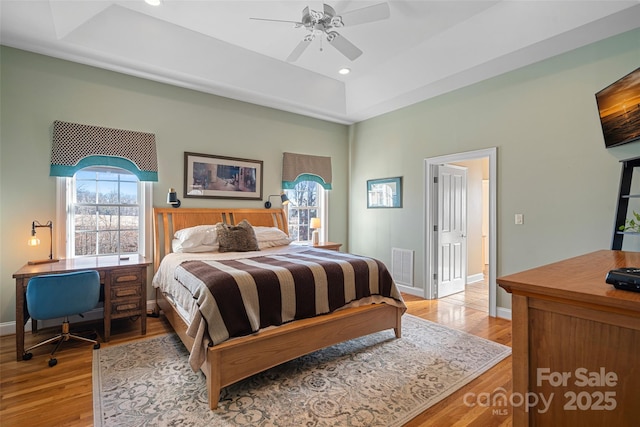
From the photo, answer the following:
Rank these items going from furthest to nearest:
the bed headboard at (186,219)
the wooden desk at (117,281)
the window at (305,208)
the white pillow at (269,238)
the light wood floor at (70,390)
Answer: the window at (305,208) → the white pillow at (269,238) → the bed headboard at (186,219) → the wooden desk at (117,281) → the light wood floor at (70,390)

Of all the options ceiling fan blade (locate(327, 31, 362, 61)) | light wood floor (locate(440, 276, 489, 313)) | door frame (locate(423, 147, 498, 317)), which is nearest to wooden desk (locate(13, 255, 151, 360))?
ceiling fan blade (locate(327, 31, 362, 61))

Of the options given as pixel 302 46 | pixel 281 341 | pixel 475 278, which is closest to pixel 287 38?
pixel 302 46

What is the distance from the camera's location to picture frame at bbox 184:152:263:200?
14.1 feet

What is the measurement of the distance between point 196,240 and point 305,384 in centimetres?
221

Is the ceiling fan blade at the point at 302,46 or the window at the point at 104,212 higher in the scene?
the ceiling fan blade at the point at 302,46

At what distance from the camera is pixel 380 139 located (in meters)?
5.42

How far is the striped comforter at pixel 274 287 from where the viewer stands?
7.20ft

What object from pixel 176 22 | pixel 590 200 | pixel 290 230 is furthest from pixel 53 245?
pixel 590 200

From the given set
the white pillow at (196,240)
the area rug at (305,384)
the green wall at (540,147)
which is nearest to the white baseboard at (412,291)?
the green wall at (540,147)

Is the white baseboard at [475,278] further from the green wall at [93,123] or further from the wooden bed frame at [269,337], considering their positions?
the green wall at [93,123]

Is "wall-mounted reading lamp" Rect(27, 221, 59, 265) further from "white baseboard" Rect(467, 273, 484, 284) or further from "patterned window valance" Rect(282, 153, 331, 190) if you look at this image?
"white baseboard" Rect(467, 273, 484, 284)

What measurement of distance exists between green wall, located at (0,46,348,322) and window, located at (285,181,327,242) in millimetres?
536

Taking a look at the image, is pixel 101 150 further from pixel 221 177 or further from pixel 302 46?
pixel 302 46

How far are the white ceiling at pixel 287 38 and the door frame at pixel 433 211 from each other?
0.96m
